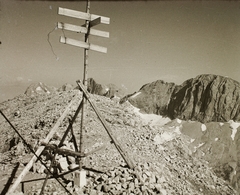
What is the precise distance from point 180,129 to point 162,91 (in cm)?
2452

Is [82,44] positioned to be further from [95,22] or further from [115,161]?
[115,161]

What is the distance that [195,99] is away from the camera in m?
57.8

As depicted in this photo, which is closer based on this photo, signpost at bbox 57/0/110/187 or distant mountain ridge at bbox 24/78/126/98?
signpost at bbox 57/0/110/187

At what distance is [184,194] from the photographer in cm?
761

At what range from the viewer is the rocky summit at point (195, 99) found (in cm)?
Result: 4928

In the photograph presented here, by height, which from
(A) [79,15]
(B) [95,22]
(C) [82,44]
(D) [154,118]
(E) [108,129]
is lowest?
(D) [154,118]

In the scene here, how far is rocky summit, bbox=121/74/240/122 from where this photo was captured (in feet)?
162

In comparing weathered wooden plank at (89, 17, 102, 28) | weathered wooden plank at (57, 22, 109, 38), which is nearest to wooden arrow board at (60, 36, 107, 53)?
weathered wooden plank at (57, 22, 109, 38)

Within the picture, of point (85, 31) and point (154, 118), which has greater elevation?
point (85, 31)

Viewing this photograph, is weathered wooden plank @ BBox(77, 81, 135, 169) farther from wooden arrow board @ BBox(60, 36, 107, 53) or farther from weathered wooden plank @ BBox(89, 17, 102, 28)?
weathered wooden plank @ BBox(89, 17, 102, 28)

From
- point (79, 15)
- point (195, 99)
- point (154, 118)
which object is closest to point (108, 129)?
point (79, 15)

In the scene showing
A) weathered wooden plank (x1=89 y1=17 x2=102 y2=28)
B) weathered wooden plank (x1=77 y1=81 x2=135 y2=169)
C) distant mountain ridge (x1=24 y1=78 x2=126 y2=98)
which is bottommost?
distant mountain ridge (x1=24 y1=78 x2=126 y2=98)

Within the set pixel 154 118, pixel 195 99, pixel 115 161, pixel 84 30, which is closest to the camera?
pixel 84 30

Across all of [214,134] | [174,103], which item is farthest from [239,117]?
[174,103]
